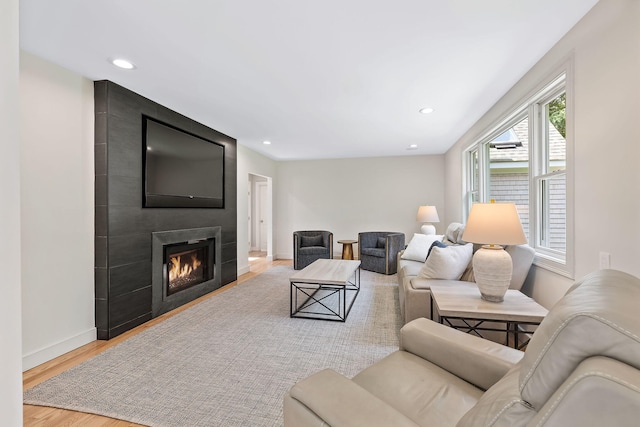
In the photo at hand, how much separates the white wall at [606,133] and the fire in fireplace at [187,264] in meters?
3.86

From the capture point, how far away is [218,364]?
7.47ft

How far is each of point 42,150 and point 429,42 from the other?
3.11 m

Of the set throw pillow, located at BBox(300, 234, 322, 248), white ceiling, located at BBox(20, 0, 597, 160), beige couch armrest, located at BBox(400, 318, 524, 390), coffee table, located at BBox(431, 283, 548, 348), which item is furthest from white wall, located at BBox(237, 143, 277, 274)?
beige couch armrest, located at BBox(400, 318, 524, 390)

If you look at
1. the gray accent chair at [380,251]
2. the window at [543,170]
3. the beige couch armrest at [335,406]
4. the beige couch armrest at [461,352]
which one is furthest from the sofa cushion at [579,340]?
the gray accent chair at [380,251]

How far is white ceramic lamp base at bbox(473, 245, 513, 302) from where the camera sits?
2.06m

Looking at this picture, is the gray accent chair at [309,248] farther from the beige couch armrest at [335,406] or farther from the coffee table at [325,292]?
the beige couch armrest at [335,406]

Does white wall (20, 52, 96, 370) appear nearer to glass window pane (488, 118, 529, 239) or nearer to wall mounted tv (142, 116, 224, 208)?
wall mounted tv (142, 116, 224, 208)

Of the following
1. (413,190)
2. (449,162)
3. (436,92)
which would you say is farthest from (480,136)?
(413,190)

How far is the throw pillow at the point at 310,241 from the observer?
6140 millimetres

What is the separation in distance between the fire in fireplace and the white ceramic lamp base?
10.8 ft

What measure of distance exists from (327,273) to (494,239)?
1.87 m

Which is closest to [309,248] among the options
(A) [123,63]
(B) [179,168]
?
(B) [179,168]

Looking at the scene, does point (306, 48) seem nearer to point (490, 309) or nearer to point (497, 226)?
point (497, 226)

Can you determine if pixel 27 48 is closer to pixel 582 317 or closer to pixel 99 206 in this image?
pixel 99 206
